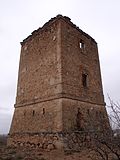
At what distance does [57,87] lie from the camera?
495 inches

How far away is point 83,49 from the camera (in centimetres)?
1545

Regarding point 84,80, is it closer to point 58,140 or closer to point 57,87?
point 57,87

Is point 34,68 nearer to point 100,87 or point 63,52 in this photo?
point 63,52

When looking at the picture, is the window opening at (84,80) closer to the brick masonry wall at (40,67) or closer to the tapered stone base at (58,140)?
the brick masonry wall at (40,67)

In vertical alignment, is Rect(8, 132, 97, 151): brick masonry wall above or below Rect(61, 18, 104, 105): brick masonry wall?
below

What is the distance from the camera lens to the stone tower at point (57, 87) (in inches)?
476

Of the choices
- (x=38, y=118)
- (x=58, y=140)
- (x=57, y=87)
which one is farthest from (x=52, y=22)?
(x=58, y=140)

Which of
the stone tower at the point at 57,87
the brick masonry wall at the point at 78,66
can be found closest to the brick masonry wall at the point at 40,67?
the stone tower at the point at 57,87

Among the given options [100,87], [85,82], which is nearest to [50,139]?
[85,82]

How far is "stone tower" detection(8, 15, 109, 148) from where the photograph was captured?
12.1 meters

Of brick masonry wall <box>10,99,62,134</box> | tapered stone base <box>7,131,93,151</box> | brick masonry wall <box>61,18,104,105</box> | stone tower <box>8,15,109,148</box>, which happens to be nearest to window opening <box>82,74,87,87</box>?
stone tower <box>8,15,109,148</box>

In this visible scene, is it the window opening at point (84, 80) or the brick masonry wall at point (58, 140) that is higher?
the window opening at point (84, 80)

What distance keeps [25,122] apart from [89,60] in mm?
7020

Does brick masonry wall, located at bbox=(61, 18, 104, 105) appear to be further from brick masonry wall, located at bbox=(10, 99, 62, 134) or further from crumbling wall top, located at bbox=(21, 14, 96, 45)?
brick masonry wall, located at bbox=(10, 99, 62, 134)
